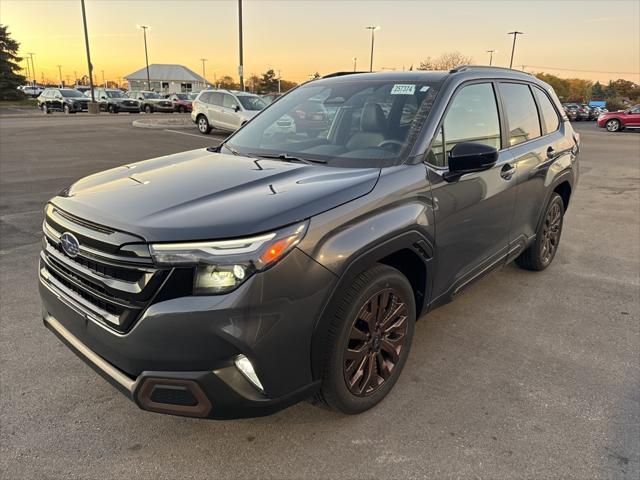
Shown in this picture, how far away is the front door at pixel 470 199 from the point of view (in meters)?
2.96

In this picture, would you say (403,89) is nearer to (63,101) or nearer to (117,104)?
(117,104)

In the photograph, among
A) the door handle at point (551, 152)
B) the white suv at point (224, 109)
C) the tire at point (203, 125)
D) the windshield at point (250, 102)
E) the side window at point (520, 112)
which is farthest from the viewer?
the tire at point (203, 125)

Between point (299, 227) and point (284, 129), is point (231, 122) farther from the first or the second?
→ point (299, 227)

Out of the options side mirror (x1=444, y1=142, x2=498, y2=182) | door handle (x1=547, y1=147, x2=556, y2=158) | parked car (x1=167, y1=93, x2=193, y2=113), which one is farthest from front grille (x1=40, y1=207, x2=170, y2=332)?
parked car (x1=167, y1=93, x2=193, y2=113)

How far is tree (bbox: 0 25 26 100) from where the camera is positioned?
57.5 meters

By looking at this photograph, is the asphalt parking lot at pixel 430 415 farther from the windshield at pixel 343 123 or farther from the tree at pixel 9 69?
the tree at pixel 9 69

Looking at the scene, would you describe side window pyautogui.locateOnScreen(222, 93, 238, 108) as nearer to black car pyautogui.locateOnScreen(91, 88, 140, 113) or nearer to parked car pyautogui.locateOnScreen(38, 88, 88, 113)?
black car pyautogui.locateOnScreen(91, 88, 140, 113)

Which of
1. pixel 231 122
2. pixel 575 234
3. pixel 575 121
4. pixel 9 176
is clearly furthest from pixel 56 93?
pixel 575 121

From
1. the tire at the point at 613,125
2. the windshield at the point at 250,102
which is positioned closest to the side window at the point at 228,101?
the windshield at the point at 250,102

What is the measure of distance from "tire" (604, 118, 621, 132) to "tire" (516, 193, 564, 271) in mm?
30052

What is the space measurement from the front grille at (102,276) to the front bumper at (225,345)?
0.21 feet

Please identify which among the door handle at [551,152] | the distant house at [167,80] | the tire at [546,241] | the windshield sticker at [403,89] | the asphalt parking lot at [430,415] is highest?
the distant house at [167,80]

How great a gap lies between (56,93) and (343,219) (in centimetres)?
4139

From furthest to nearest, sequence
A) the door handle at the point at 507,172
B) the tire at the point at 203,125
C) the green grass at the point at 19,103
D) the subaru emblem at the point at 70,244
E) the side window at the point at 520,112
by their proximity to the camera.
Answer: the green grass at the point at 19,103 < the tire at the point at 203,125 < the side window at the point at 520,112 < the door handle at the point at 507,172 < the subaru emblem at the point at 70,244
